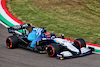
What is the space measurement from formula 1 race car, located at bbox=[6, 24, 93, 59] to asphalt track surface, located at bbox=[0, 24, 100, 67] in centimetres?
27

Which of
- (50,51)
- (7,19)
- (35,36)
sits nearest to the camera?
(50,51)

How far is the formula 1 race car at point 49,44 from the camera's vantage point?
31.5ft

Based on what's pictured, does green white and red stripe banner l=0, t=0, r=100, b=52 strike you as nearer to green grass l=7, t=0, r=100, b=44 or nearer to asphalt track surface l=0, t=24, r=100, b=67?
green grass l=7, t=0, r=100, b=44

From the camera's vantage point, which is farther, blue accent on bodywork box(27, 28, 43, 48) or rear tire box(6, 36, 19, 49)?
rear tire box(6, 36, 19, 49)

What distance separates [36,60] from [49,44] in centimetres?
154

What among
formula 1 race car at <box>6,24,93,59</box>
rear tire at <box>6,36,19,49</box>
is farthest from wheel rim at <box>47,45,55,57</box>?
rear tire at <box>6,36,19,49</box>

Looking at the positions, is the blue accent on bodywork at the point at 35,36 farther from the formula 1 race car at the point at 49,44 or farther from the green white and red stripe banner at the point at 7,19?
the green white and red stripe banner at the point at 7,19

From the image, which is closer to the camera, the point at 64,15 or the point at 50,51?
the point at 50,51

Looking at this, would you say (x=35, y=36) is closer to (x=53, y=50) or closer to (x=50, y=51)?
(x=50, y=51)

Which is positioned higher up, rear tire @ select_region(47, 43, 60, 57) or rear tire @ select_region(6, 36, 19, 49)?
rear tire @ select_region(6, 36, 19, 49)

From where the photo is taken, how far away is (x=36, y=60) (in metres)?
9.34

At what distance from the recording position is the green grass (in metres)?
15.6

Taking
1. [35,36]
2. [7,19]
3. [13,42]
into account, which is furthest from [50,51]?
[7,19]

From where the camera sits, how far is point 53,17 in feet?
63.6
